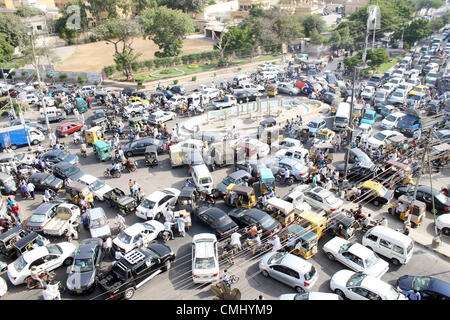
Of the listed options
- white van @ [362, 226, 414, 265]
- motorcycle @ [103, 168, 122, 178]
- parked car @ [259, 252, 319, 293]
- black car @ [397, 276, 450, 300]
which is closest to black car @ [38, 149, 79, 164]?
motorcycle @ [103, 168, 122, 178]

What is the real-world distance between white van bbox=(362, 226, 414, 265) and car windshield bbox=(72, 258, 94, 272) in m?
11.9

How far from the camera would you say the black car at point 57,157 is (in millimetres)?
24547

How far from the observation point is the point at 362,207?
19922 mm

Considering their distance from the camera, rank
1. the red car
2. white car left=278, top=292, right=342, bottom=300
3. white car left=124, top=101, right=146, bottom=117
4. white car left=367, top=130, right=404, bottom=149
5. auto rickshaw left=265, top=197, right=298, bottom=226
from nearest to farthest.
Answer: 1. white car left=278, top=292, right=342, bottom=300
2. auto rickshaw left=265, top=197, right=298, bottom=226
3. white car left=367, top=130, right=404, bottom=149
4. the red car
5. white car left=124, top=101, right=146, bottom=117

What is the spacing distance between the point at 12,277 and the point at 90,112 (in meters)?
23.8

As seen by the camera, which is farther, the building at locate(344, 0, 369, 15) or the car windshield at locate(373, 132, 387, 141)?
the building at locate(344, 0, 369, 15)

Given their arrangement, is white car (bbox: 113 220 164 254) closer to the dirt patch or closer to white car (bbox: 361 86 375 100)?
white car (bbox: 361 86 375 100)

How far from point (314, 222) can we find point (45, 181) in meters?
15.7

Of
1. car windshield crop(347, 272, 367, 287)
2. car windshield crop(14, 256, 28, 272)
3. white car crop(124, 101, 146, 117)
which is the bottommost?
car windshield crop(347, 272, 367, 287)

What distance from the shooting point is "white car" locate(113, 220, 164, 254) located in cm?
1619

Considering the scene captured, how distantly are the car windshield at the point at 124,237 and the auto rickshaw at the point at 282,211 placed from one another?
276 inches

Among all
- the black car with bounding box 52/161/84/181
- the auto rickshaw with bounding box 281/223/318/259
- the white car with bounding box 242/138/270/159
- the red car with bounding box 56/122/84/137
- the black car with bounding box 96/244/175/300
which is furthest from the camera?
the red car with bounding box 56/122/84/137

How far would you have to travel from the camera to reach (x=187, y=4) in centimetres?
7888

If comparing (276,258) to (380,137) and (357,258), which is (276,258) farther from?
(380,137)
